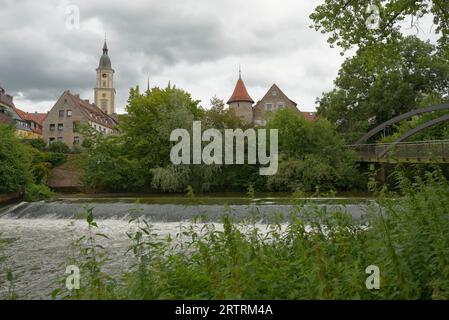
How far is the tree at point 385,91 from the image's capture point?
40.8 metres

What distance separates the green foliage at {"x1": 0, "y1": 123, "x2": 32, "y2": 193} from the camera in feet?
84.4

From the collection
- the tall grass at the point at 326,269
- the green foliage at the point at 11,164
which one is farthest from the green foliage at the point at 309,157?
the tall grass at the point at 326,269

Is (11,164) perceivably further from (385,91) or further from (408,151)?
(385,91)

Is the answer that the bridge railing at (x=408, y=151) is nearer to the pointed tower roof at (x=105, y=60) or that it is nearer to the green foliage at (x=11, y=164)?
the green foliage at (x=11, y=164)

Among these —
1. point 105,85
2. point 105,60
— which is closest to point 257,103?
point 105,85

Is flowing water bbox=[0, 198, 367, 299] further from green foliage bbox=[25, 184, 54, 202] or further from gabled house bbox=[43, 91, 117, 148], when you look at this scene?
gabled house bbox=[43, 91, 117, 148]

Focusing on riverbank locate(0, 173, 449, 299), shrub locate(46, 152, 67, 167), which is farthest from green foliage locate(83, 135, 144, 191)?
riverbank locate(0, 173, 449, 299)

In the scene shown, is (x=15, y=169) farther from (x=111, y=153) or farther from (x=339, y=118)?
(x=339, y=118)

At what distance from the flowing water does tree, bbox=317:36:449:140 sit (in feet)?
82.1

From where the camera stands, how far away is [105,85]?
129 metres

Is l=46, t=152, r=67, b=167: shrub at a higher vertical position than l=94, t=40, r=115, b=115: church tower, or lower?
lower

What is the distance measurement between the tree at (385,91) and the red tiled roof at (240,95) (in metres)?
15.1
